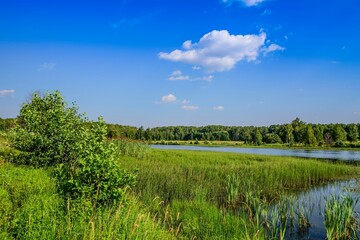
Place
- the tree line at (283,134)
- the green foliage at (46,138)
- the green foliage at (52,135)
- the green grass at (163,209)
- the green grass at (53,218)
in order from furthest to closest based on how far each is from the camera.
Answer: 1. the tree line at (283,134)
2. the green foliage at (46,138)
3. the green foliage at (52,135)
4. the green grass at (163,209)
5. the green grass at (53,218)

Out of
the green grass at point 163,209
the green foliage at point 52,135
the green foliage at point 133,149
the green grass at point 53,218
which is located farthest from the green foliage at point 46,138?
the green foliage at point 133,149

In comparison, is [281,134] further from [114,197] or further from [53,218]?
[53,218]

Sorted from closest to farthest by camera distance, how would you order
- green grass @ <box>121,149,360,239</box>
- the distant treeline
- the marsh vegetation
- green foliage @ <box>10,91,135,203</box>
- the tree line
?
the marsh vegetation
green grass @ <box>121,149,360,239</box>
green foliage @ <box>10,91,135,203</box>
the distant treeline
the tree line

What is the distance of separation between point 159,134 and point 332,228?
137324 millimetres

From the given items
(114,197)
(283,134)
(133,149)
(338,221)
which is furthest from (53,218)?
(283,134)

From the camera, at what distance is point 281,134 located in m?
115

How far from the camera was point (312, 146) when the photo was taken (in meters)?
90.1

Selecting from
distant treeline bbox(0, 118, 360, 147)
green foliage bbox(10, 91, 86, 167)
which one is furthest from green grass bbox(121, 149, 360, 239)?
distant treeline bbox(0, 118, 360, 147)

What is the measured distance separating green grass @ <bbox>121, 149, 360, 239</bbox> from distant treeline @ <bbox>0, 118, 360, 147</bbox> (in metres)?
17.9

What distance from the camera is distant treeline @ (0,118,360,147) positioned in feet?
283

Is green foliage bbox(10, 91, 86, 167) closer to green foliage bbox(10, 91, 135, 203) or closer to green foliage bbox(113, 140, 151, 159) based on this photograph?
green foliage bbox(10, 91, 135, 203)

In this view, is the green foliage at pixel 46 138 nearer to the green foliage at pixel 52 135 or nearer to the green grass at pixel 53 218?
the green foliage at pixel 52 135

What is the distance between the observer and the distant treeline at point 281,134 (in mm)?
86363

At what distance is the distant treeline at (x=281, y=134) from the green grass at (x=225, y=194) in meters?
17.9
